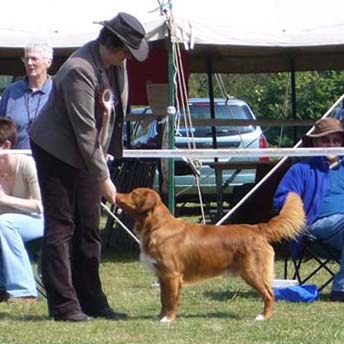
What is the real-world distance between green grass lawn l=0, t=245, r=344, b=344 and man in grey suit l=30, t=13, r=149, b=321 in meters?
0.25

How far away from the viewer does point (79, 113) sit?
5.93 m

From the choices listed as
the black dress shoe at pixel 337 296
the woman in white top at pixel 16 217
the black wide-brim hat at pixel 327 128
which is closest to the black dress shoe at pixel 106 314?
the woman in white top at pixel 16 217

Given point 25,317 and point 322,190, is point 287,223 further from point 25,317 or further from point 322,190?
point 25,317

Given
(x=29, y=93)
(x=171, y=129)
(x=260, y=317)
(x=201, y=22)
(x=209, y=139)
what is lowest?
(x=209, y=139)

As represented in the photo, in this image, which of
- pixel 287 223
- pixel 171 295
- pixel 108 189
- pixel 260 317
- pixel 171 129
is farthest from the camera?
pixel 171 129

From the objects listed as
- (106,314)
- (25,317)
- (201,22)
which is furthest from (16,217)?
(201,22)

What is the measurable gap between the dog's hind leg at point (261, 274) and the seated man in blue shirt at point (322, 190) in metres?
0.76

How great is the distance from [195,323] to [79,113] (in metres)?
1.38

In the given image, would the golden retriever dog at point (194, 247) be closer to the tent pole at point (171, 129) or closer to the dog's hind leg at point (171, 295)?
the dog's hind leg at point (171, 295)

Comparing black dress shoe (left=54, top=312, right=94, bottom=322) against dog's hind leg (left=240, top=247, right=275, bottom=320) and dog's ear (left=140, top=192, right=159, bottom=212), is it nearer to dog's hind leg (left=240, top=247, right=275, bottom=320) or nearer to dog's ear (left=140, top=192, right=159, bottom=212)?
dog's ear (left=140, top=192, right=159, bottom=212)

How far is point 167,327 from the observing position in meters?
6.11

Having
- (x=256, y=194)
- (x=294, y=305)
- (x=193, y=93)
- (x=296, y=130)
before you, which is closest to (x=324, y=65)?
(x=296, y=130)

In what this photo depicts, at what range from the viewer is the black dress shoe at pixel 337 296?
281 inches

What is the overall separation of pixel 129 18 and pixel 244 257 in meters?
1.55
